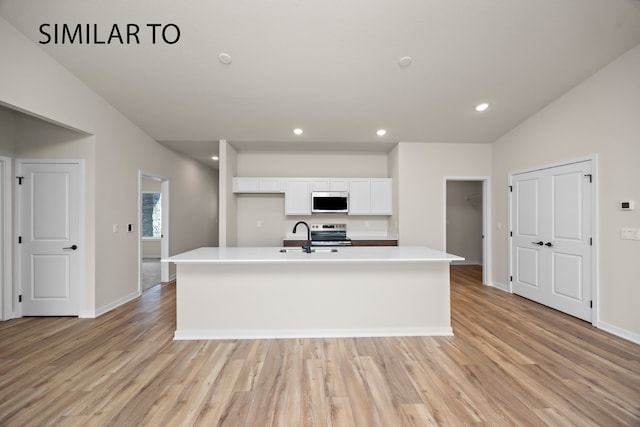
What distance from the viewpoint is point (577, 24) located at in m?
2.63

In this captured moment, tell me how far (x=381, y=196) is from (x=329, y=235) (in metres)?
1.24

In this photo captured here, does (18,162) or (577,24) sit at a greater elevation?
(577,24)

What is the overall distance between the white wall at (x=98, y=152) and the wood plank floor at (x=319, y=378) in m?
0.80

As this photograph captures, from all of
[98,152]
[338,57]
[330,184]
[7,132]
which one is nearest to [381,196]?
[330,184]

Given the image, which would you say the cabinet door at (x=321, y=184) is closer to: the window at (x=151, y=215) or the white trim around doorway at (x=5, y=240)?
the white trim around doorway at (x=5, y=240)

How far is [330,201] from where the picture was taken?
5152 millimetres

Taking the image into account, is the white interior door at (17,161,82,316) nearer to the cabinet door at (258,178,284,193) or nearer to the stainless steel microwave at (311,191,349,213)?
the cabinet door at (258,178,284,193)

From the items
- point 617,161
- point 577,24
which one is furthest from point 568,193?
point 577,24

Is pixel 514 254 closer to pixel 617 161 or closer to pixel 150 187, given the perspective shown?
pixel 617 161

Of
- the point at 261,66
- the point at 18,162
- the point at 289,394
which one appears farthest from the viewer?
the point at 18,162

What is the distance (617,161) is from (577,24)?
1512mm

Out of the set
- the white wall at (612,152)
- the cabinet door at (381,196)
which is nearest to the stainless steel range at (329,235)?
the cabinet door at (381,196)

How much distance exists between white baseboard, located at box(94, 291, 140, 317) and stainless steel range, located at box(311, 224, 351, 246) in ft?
9.51

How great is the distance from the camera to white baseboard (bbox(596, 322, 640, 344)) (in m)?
2.77
